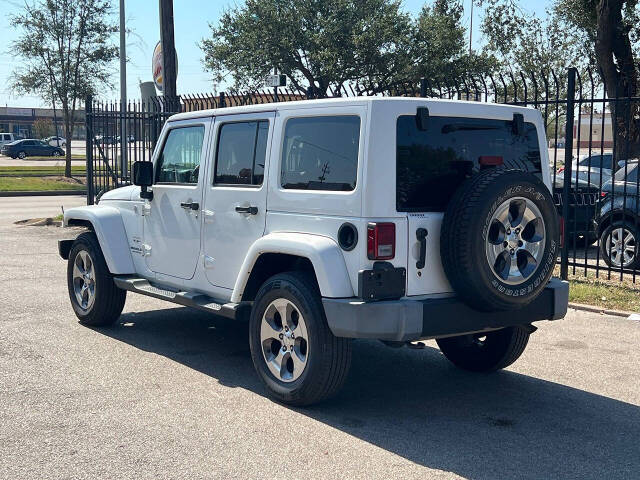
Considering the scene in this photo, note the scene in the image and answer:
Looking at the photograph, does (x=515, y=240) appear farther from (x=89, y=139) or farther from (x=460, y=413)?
(x=89, y=139)

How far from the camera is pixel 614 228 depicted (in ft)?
36.2

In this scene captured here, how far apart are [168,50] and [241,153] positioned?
32.1ft

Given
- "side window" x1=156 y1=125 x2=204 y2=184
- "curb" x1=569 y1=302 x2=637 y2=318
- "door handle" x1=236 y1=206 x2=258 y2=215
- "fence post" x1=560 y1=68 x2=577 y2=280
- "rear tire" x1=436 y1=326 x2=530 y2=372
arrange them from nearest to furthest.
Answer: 1. "door handle" x1=236 y1=206 x2=258 y2=215
2. "rear tire" x1=436 y1=326 x2=530 y2=372
3. "side window" x1=156 y1=125 x2=204 y2=184
4. "curb" x1=569 y1=302 x2=637 y2=318
5. "fence post" x1=560 y1=68 x2=577 y2=280

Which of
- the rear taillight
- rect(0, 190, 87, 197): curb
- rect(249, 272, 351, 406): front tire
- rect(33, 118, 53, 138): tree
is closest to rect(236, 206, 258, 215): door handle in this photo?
rect(249, 272, 351, 406): front tire

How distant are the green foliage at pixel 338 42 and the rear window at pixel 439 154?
92.4ft

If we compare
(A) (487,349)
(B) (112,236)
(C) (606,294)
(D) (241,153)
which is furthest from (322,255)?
(C) (606,294)

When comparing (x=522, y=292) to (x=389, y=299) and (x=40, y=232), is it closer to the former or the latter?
(x=389, y=299)

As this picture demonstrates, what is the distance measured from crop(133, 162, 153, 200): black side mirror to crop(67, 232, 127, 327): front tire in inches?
33.0

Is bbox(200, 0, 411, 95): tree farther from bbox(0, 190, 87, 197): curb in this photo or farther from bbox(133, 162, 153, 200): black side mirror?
bbox(133, 162, 153, 200): black side mirror

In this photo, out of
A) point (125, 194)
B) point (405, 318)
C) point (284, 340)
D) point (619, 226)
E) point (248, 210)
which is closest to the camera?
point (405, 318)

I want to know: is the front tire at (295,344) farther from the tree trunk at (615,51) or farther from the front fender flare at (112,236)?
the tree trunk at (615,51)

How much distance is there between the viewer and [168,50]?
49.1ft

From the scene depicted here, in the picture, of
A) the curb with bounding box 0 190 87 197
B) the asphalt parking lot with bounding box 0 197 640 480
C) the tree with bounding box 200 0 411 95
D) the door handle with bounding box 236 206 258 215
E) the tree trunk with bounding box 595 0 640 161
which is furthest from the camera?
the tree with bounding box 200 0 411 95

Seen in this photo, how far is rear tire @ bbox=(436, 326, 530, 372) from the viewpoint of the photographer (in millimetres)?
5949
